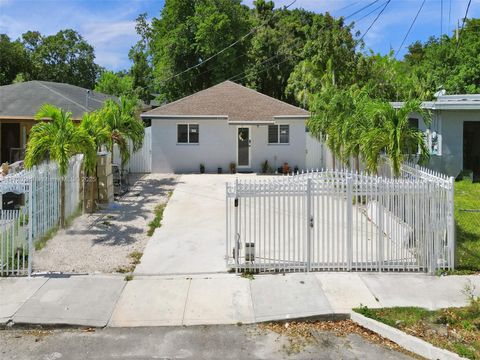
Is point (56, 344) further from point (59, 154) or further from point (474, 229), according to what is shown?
point (474, 229)

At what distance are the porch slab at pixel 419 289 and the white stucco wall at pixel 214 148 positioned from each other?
16.5 m

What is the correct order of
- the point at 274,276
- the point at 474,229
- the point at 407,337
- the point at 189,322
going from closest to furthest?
the point at 407,337, the point at 189,322, the point at 274,276, the point at 474,229

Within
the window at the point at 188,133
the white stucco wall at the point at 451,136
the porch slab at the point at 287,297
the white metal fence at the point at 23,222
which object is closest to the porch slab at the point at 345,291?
the porch slab at the point at 287,297

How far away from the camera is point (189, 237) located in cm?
1206

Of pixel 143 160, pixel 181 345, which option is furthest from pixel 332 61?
pixel 181 345

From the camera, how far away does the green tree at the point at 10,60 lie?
153 feet

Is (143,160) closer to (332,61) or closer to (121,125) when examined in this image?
(121,125)

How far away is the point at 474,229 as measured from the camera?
39.8 ft

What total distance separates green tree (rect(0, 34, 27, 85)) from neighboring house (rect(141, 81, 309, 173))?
27612mm

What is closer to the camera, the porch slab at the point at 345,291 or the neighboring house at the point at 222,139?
the porch slab at the point at 345,291

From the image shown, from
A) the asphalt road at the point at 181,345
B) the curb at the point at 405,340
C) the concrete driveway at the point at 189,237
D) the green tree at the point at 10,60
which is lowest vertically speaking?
the asphalt road at the point at 181,345

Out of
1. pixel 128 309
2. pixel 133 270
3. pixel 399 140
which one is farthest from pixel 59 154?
pixel 399 140

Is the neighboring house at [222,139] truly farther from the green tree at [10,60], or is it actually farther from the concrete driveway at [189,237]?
the green tree at [10,60]

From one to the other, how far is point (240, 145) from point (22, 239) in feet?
55.0
